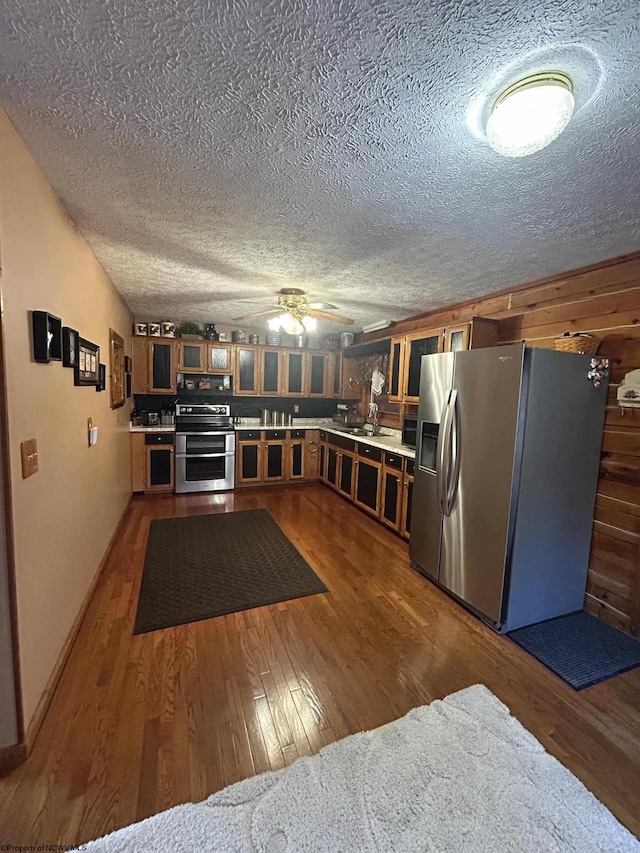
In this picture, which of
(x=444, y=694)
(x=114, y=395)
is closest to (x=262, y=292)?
(x=114, y=395)

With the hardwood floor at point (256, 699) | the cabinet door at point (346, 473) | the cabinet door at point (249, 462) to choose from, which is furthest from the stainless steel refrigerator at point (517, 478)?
the cabinet door at point (249, 462)

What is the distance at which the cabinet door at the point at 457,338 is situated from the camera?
3.14 m

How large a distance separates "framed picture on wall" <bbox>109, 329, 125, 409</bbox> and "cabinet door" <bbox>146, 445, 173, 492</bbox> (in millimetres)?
1117

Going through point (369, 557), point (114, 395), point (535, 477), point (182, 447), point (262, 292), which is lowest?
point (369, 557)

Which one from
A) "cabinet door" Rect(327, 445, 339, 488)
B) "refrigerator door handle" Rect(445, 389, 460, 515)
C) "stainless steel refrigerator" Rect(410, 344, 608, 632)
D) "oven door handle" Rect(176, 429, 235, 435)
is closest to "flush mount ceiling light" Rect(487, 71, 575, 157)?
"stainless steel refrigerator" Rect(410, 344, 608, 632)

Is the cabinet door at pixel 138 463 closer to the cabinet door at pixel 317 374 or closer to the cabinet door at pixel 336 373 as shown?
the cabinet door at pixel 317 374

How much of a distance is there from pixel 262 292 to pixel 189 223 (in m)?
1.36

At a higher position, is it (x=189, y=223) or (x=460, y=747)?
(x=189, y=223)

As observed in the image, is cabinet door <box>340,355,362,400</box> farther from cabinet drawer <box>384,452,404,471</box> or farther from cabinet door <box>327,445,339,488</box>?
cabinet drawer <box>384,452,404,471</box>

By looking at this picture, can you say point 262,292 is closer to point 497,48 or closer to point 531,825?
point 497,48

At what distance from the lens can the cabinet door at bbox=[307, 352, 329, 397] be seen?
5652 millimetres

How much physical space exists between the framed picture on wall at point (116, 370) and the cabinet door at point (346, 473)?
273cm

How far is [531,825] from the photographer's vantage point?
47.7 inches

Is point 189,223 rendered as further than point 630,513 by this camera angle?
No
